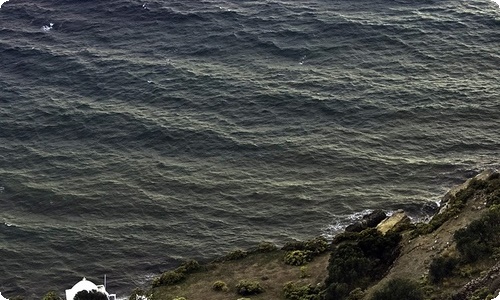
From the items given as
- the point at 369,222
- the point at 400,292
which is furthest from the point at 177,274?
the point at 400,292

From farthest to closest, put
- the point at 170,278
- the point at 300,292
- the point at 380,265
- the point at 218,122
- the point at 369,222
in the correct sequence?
the point at 218,122 < the point at 369,222 < the point at 170,278 < the point at 380,265 < the point at 300,292

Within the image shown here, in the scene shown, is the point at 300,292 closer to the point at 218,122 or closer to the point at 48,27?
the point at 218,122

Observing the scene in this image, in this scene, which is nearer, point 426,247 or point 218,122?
point 426,247

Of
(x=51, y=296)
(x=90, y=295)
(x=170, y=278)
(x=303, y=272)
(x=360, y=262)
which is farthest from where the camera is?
(x=170, y=278)

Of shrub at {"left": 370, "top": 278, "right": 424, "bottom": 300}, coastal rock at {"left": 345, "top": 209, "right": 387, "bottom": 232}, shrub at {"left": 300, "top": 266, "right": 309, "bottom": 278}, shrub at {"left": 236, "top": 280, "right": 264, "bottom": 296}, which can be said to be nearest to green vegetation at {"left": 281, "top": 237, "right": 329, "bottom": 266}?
shrub at {"left": 300, "top": 266, "right": 309, "bottom": 278}

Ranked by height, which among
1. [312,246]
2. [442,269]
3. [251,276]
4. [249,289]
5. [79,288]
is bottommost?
[251,276]

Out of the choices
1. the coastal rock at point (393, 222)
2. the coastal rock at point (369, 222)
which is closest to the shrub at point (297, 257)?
the coastal rock at point (369, 222)

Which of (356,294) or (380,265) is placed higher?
(356,294)

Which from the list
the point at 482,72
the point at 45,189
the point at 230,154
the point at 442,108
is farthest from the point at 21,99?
the point at 482,72
